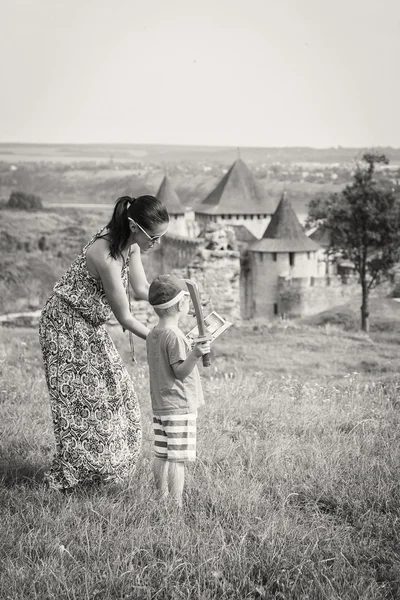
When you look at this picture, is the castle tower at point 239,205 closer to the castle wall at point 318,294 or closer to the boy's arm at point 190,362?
the castle wall at point 318,294

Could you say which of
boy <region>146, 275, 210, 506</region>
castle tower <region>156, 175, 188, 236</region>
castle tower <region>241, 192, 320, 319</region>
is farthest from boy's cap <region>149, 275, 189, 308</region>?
castle tower <region>156, 175, 188, 236</region>

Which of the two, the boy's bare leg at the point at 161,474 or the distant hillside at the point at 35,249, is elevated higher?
the boy's bare leg at the point at 161,474

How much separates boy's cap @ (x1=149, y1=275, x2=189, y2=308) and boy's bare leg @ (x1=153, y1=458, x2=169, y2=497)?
85 cm

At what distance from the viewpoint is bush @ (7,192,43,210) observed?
4228 centimetres

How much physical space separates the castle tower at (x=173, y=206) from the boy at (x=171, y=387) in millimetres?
50323

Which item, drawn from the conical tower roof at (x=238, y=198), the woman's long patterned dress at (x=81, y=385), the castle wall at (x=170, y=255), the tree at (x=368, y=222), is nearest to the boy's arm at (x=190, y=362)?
the woman's long patterned dress at (x=81, y=385)

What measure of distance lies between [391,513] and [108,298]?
1829mm

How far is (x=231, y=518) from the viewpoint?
131 inches

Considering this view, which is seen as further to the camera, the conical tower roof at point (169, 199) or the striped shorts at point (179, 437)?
the conical tower roof at point (169, 199)

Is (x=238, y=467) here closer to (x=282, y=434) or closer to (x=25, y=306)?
(x=282, y=434)

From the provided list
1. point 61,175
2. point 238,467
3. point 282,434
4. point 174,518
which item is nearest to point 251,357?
point 282,434

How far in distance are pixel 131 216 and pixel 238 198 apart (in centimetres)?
5257

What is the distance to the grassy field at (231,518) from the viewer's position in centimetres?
278

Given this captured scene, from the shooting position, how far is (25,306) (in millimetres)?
20422
